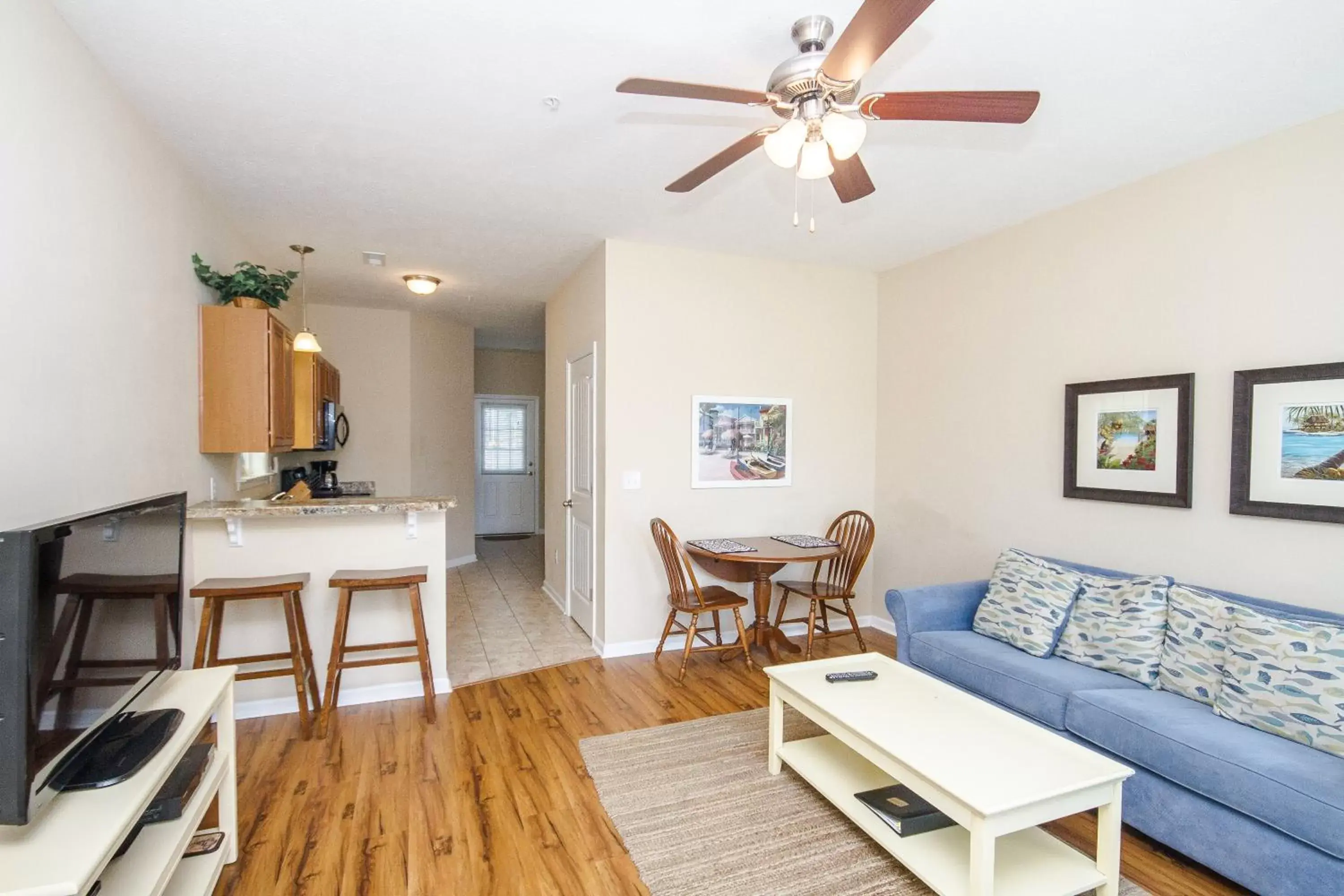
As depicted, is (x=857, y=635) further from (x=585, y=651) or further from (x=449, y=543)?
(x=449, y=543)

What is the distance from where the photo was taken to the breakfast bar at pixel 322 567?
301 cm

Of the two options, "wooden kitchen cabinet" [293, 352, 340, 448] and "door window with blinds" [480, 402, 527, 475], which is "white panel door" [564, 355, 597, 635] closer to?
"wooden kitchen cabinet" [293, 352, 340, 448]

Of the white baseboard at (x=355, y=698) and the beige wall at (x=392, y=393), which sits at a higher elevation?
the beige wall at (x=392, y=393)

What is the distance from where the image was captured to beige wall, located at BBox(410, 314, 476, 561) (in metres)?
6.20

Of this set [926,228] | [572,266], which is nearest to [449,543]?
[572,266]

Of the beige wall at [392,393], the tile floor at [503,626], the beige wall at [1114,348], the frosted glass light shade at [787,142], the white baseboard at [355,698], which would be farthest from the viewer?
the beige wall at [392,393]

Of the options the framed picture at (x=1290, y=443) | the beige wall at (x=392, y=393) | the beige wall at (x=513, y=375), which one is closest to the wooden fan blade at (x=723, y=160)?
the framed picture at (x=1290, y=443)

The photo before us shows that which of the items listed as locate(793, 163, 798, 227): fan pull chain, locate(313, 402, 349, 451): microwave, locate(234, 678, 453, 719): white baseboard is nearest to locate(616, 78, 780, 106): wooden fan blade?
locate(793, 163, 798, 227): fan pull chain

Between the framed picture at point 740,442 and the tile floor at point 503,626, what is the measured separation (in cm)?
145

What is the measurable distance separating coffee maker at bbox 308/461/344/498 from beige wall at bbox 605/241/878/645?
2797 mm

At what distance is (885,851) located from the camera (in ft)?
6.94

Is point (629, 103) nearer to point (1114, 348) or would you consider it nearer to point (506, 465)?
point (1114, 348)

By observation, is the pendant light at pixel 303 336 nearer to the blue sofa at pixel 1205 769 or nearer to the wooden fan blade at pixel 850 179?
the wooden fan blade at pixel 850 179

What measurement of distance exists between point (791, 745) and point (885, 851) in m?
0.53
